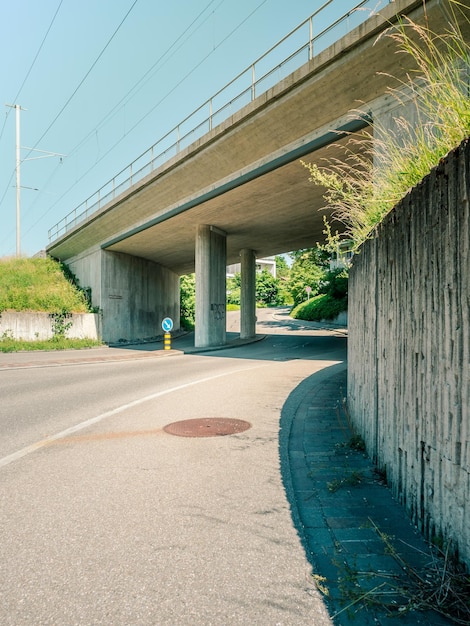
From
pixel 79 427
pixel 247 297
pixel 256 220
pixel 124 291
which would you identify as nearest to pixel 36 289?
pixel 124 291

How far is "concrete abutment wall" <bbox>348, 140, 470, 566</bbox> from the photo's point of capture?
2414 mm

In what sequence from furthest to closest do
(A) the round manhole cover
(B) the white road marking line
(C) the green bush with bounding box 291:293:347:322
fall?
(C) the green bush with bounding box 291:293:347:322
(A) the round manhole cover
(B) the white road marking line

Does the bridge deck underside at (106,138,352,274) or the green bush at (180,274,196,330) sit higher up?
the bridge deck underside at (106,138,352,274)

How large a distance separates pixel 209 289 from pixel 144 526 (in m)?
22.1

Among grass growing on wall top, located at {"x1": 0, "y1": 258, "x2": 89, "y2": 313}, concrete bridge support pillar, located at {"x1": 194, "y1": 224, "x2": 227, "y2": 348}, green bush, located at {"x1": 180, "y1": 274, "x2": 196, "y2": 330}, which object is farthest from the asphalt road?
green bush, located at {"x1": 180, "y1": 274, "x2": 196, "y2": 330}

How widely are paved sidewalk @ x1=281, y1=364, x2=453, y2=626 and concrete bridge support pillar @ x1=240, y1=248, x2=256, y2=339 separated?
89.1 ft

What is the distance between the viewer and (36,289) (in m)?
30.3

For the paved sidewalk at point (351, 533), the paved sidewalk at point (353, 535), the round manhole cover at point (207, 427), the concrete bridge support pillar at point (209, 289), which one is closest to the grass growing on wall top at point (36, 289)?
the concrete bridge support pillar at point (209, 289)

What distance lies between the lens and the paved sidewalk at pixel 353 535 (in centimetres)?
219

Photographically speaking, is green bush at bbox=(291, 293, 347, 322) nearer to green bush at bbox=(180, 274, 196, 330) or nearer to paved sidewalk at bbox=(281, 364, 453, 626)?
green bush at bbox=(180, 274, 196, 330)

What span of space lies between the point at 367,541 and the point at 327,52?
42.0 feet

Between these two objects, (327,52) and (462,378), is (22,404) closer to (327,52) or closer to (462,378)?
(462,378)

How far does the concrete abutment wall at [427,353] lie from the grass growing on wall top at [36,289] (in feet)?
85.0

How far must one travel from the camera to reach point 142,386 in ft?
33.3
